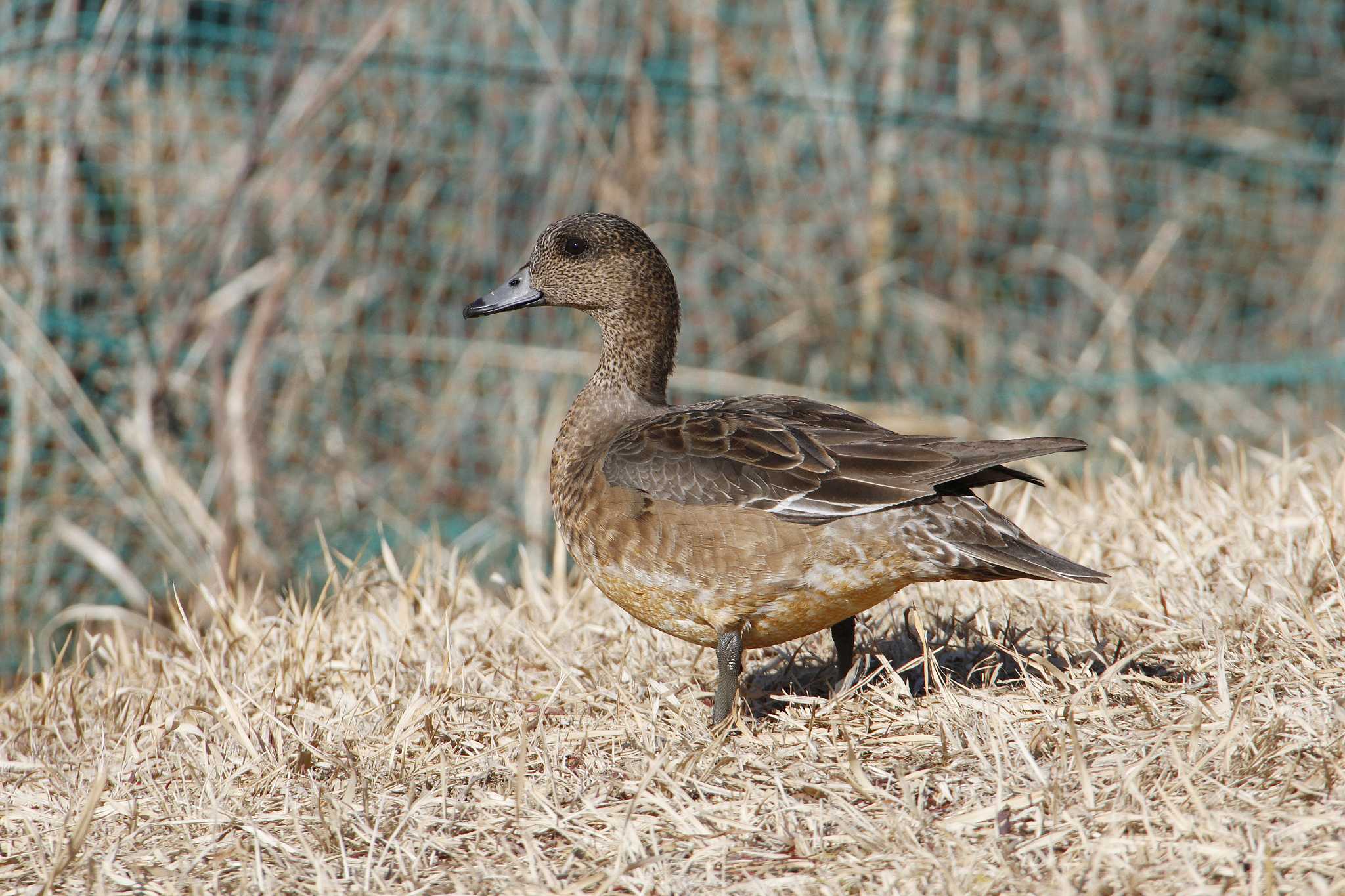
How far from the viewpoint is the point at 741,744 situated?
2.68 m

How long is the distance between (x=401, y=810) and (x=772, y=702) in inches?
36.6

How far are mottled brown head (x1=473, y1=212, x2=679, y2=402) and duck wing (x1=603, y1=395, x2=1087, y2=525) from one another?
15.3 inches

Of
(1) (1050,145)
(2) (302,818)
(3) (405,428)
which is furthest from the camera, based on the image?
(1) (1050,145)

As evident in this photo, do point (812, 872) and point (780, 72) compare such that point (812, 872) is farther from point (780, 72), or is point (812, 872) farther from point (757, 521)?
point (780, 72)

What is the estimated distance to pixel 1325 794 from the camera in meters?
2.13

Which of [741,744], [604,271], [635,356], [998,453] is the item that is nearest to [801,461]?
[998,453]

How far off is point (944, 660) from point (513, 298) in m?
1.41

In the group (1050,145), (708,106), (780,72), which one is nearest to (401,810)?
(708,106)

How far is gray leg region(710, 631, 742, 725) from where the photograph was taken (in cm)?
279

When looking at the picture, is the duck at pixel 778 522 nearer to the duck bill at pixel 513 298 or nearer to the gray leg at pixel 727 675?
the gray leg at pixel 727 675

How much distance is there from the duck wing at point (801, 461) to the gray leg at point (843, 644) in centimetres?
37

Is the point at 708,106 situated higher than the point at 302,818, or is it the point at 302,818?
the point at 708,106

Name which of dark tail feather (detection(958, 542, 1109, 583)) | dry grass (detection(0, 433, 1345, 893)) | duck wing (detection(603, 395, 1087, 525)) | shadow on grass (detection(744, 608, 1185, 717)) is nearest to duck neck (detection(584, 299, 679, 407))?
duck wing (detection(603, 395, 1087, 525))

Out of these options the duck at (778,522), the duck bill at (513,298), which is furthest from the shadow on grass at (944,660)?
the duck bill at (513,298)
